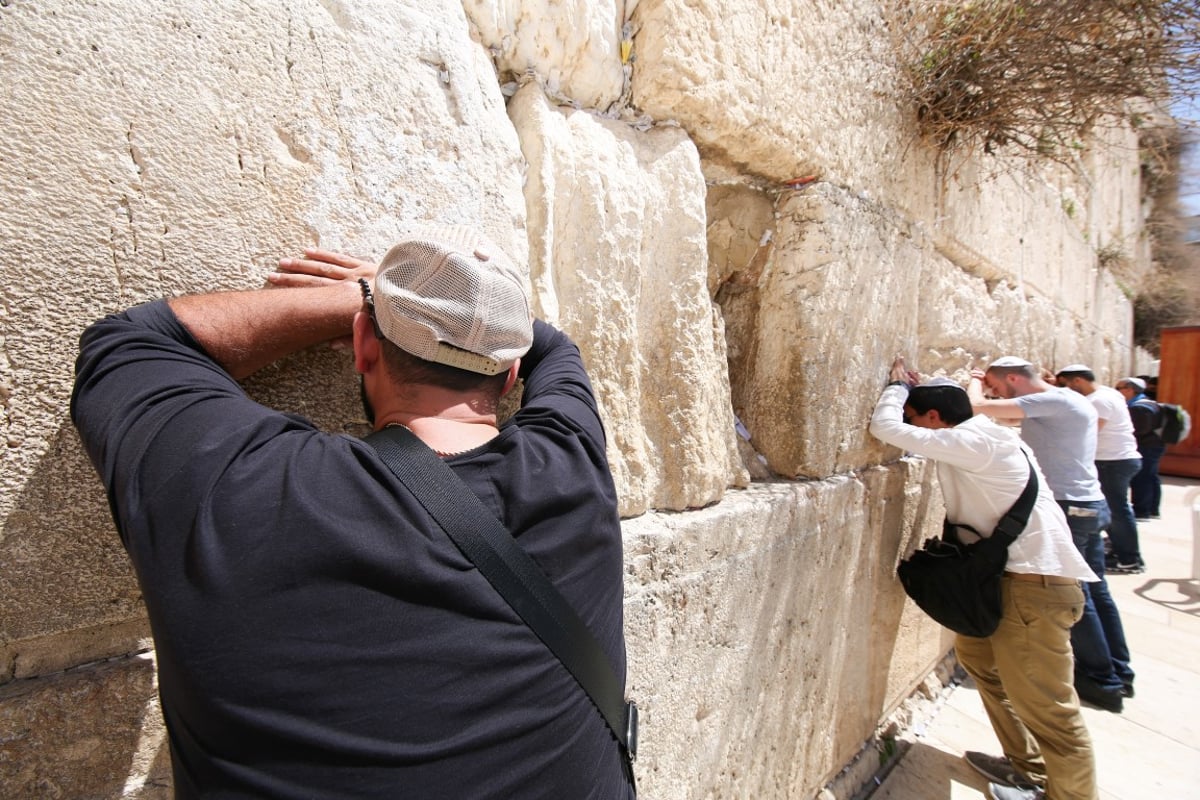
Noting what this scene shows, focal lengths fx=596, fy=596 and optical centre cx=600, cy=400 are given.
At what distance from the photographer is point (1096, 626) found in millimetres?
3111

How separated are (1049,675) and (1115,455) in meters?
3.30

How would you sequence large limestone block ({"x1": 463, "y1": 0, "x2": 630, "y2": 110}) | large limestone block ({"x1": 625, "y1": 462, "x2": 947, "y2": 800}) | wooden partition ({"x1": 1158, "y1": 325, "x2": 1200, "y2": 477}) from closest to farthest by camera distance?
large limestone block ({"x1": 463, "y1": 0, "x2": 630, "y2": 110}), large limestone block ({"x1": 625, "y1": 462, "x2": 947, "y2": 800}), wooden partition ({"x1": 1158, "y1": 325, "x2": 1200, "y2": 477})

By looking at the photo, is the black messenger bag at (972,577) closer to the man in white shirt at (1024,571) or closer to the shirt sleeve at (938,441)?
the man in white shirt at (1024,571)

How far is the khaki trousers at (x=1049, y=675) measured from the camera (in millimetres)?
2283

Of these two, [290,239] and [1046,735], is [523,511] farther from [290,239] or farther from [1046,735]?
[1046,735]

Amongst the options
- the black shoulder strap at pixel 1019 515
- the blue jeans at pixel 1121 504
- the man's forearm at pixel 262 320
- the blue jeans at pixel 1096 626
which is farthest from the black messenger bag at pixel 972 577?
the blue jeans at pixel 1121 504

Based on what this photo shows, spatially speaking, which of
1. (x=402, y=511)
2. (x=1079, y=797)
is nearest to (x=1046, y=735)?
(x=1079, y=797)

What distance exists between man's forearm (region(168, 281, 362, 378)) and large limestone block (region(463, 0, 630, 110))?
771 mm

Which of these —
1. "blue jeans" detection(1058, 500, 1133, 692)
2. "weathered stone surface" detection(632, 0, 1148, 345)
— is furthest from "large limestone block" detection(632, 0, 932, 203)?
"blue jeans" detection(1058, 500, 1133, 692)

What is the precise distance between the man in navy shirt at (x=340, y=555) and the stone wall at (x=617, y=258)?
0.18 m

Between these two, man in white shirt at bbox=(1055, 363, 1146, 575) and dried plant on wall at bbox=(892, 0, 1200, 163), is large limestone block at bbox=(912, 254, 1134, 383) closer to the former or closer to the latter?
man in white shirt at bbox=(1055, 363, 1146, 575)

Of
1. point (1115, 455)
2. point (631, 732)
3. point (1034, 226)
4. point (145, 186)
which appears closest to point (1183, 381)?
point (1115, 455)

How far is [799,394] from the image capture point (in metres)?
2.13

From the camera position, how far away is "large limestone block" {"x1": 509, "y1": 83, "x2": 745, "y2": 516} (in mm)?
1439
